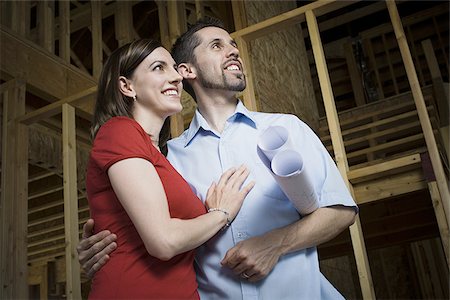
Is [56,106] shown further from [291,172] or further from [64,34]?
A: [291,172]

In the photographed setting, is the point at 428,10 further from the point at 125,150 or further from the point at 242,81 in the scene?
the point at 125,150

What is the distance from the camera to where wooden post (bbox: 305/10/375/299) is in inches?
92.0

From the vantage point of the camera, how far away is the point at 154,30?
30.1 feet

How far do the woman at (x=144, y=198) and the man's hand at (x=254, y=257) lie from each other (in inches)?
3.2

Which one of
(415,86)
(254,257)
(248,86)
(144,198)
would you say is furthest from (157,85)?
(415,86)

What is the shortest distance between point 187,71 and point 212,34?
161 mm

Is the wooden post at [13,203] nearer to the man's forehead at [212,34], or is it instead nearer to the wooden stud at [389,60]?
the man's forehead at [212,34]

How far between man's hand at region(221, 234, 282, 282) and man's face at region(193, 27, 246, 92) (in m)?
0.59

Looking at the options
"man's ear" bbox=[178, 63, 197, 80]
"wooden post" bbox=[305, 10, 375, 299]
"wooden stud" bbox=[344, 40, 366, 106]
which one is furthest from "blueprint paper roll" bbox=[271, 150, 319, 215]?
"wooden stud" bbox=[344, 40, 366, 106]

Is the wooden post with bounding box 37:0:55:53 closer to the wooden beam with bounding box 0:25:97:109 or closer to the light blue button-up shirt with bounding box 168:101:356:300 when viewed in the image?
the wooden beam with bounding box 0:25:97:109

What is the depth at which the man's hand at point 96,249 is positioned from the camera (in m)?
1.38

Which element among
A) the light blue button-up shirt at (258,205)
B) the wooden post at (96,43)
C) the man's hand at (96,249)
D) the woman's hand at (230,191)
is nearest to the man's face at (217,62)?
the light blue button-up shirt at (258,205)

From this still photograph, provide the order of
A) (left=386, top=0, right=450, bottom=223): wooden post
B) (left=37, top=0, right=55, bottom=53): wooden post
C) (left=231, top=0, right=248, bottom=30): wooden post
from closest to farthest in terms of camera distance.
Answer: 1. (left=386, top=0, right=450, bottom=223): wooden post
2. (left=231, top=0, right=248, bottom=30): wooden post
3. (left=37, top=0, right=55, bottom=53): wooden post

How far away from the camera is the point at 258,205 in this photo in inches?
61.1
